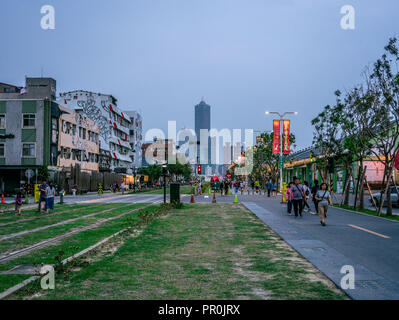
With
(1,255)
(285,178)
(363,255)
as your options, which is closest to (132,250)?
(1,255)

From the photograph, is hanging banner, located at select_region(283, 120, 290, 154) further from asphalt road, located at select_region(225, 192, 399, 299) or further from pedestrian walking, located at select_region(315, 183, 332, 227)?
pedestrian walking, located at select_region(315, 183, 332, 227)

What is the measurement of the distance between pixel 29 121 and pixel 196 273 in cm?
4460

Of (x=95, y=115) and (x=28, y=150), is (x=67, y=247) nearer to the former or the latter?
(x=28, y=150)

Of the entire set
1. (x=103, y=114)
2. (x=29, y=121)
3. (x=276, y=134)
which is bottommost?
(x=276, y=134)

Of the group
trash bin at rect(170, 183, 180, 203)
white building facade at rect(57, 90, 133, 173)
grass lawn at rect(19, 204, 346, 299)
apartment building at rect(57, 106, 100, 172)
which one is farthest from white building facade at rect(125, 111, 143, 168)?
grass lawn at rect(19, 204, 346, 299)

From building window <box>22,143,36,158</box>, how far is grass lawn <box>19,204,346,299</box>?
39106mm

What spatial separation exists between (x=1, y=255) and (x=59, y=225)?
6.31m

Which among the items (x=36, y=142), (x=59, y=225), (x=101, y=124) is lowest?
(x=59, y=225)

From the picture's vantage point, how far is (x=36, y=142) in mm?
46469

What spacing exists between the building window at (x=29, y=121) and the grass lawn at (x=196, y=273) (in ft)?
131

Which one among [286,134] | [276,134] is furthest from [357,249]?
[286,134]

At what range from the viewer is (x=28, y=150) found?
4638 cm

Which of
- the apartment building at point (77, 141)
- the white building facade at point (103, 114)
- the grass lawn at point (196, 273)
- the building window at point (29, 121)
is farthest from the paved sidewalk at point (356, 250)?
the white building facade at point (103, 114)
